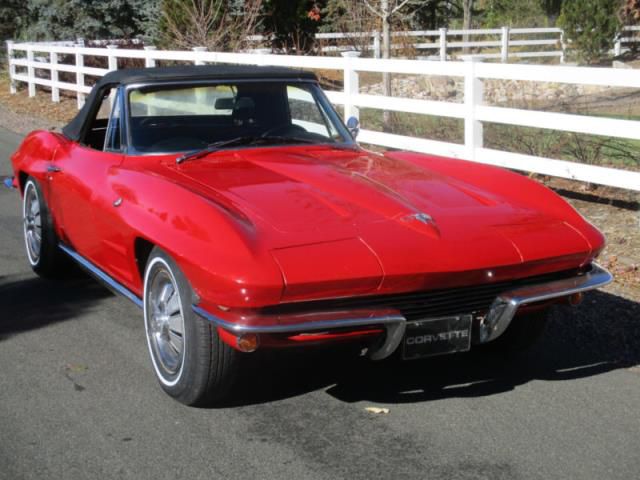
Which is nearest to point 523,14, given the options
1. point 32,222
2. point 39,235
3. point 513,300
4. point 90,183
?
point 32,222

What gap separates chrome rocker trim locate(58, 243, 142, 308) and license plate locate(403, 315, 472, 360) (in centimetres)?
157

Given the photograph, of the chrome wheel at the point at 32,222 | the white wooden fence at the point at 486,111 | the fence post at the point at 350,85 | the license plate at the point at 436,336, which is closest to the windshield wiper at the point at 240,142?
the chrome wheel at the point at 32,222

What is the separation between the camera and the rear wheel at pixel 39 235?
269 inches

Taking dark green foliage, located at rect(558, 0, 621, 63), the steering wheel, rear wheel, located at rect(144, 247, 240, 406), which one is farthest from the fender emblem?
dark green foliage, located at rect(558, 0, 621, 63)

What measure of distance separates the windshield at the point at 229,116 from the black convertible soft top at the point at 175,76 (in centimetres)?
5

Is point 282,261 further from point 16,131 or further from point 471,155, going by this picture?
point 16,131

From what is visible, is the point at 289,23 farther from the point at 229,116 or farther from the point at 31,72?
the point at 229,116

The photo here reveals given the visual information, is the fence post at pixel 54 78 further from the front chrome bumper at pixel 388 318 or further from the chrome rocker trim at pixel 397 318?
the front chrome bumper at pixel 388 318

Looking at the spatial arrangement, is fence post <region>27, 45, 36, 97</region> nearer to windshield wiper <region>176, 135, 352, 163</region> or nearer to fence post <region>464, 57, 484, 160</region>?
fence post <region>464, 57, 484, 160</region>

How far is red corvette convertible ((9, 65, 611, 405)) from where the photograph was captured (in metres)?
4.28

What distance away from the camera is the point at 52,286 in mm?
7094

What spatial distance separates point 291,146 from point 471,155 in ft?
13.7

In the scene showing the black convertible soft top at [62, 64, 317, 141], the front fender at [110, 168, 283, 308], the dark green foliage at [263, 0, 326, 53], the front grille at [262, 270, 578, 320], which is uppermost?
the dark green foliage at [263, 0, 326, 53]

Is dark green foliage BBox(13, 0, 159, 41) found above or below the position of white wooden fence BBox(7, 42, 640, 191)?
above
